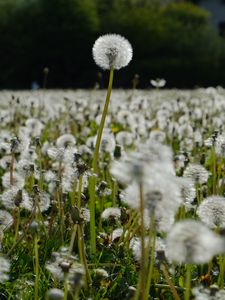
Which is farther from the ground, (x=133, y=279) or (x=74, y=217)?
(x=74, y=217)

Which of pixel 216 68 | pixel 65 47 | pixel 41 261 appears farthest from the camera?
pixel 65 47

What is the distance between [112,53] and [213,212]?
627mm

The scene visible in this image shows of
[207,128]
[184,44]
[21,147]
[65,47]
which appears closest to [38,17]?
[65,47]

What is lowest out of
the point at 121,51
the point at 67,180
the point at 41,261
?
the point at 41,261

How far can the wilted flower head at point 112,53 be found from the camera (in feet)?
7.18

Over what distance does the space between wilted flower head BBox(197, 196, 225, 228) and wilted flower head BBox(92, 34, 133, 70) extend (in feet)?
1.80

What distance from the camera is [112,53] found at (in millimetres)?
2191

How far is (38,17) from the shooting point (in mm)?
24234

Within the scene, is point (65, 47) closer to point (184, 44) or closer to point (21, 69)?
point (21, 69)

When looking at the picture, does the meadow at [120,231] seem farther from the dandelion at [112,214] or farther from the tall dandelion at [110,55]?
the tall dandelion at [110,55]

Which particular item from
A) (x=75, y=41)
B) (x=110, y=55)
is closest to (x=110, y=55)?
(x=110, y=55)

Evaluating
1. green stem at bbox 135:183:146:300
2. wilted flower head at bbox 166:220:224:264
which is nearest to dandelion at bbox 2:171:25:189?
green stem at bbox 135:183:146:300

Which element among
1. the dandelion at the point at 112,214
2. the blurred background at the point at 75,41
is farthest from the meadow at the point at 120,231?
the blurred background at the point at 75,41

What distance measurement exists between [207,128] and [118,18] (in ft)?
→ 67.7
